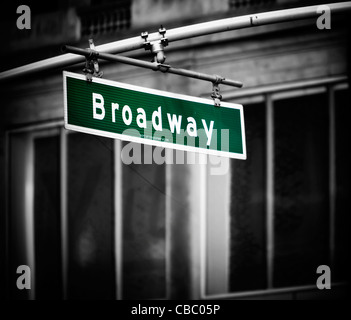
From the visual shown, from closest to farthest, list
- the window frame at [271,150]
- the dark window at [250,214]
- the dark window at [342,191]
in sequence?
1. the dark window at [342,191]
2. the window frame at [271,150]
3. the dark window at [250,214]

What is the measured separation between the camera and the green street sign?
6203 millimetres

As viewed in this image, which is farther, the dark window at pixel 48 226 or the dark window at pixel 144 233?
the dark window at pixel 48 226

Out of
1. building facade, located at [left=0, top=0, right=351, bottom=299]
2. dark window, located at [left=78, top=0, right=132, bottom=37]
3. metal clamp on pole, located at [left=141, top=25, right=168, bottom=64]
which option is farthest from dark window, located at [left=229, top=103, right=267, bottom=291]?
metal clamp on pole, located at [left=141, top=25, right=168, bottom=64]

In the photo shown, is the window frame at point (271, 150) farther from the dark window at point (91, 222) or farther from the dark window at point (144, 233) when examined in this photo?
the dark window at point (91, 222)

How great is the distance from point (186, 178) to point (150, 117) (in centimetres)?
439

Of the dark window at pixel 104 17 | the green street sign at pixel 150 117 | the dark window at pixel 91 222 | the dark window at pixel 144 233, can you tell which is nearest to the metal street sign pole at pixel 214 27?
the green street sign at pixel 150 117

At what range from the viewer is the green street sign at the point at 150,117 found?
20.4 ft

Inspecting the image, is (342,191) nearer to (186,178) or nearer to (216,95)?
(186,178)

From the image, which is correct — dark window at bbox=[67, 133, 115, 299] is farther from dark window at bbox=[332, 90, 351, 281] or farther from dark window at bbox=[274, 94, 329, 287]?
dark window at bbox=[332, 90, 351, 281]

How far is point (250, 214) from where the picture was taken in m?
10.4

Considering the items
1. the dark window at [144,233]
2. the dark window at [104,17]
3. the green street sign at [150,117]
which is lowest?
the dark window at [144,233]

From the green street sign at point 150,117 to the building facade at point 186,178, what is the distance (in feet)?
12.4

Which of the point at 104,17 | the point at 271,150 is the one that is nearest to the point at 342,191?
the point at 271,150
